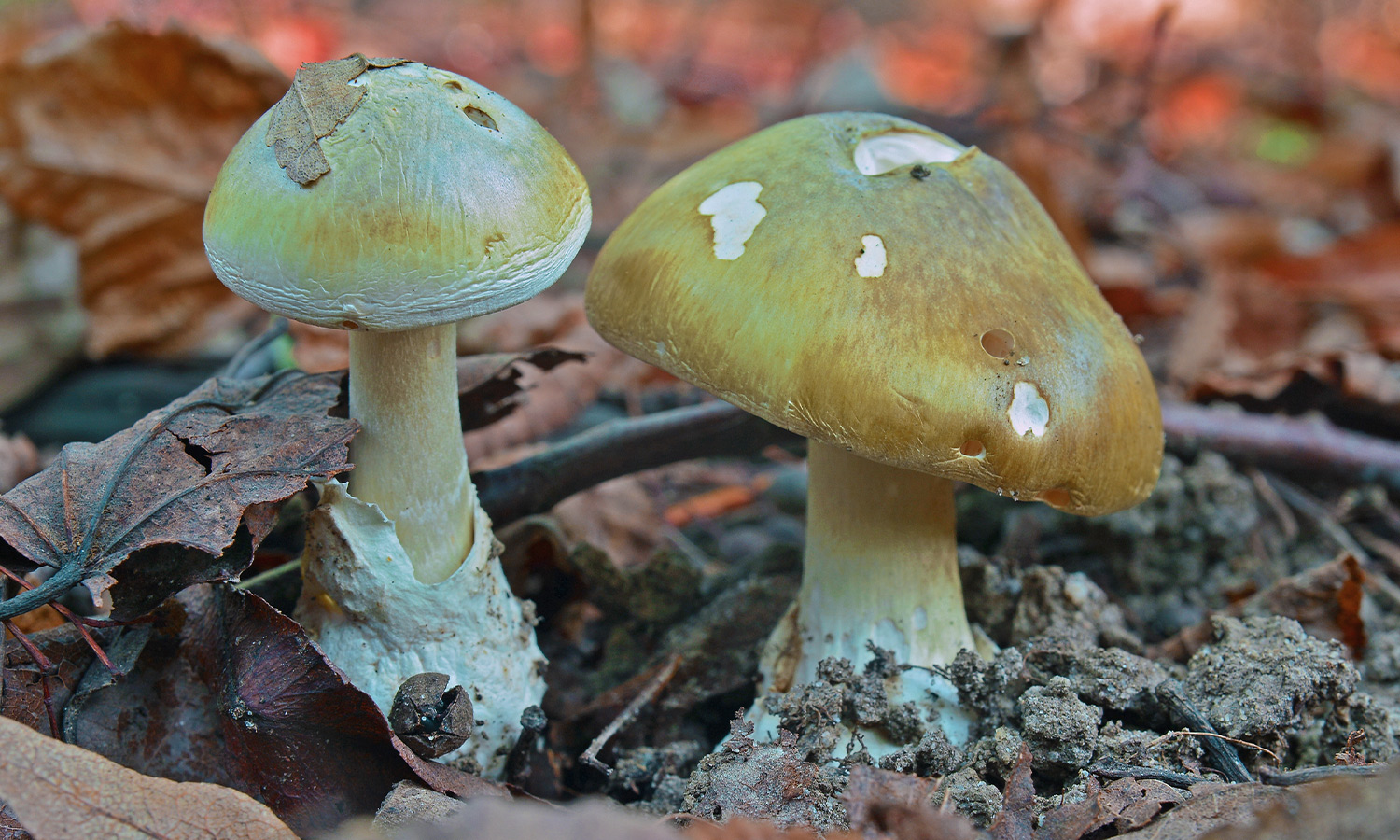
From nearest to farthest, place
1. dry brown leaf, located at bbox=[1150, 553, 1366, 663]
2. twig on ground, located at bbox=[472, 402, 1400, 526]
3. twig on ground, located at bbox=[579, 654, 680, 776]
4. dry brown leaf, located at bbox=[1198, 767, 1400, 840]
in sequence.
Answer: dry brown leaf, located at bbox=[1198, 767, 1400, 840]
twig on ground, located at bbox=[579, 654, 680, 776]
dry brown leaf, located at bbox=[1150, 553, 1366, 663]
twig on ground, located at bbox=[472, 402, 1400, 526]

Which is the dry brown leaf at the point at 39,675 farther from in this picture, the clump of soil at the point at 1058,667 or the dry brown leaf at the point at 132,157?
the dry brown leaf at the point at 132,157

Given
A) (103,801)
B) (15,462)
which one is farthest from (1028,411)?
(15,462)

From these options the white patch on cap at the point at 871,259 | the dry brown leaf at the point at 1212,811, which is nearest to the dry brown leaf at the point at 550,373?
the white patch on cap at the point at 871,259

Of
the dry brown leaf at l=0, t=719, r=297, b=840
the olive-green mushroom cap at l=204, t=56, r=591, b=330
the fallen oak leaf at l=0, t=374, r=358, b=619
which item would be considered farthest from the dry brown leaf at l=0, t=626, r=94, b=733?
the olive-green mushroom cap at l=204, t=56, r=591, b=330

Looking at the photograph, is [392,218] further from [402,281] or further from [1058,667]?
[1058,667]

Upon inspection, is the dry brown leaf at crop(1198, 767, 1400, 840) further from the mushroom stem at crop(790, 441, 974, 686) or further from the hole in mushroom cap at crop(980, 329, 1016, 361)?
the mushroom stem at crop(790, 441, 974, 686)

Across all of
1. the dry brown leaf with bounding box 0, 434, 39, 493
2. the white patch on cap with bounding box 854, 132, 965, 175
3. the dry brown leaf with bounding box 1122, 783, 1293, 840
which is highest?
the white patch on cap with bounding box 854, 132, 965, 175

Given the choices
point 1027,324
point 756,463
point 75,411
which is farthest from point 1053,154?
point 75,411
